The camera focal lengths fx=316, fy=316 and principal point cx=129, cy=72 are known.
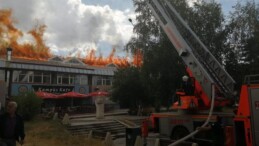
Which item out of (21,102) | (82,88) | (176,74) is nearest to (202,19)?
(176,74)

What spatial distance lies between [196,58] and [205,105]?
93.7 inches

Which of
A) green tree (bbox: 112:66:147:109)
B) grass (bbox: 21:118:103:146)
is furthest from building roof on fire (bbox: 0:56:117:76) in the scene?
grass (bbox: 21:118:103:146)

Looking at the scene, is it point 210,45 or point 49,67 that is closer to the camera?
point 210,45

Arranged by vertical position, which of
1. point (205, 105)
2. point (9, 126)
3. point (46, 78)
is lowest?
point (9, 126)

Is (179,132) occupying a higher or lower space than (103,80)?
lower

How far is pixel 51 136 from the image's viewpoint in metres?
18.6

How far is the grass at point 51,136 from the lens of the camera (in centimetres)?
1553

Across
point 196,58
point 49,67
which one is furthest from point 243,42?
point 49,67

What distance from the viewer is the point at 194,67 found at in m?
14.9

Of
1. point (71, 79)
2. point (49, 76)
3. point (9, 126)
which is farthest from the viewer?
point (71, 79)

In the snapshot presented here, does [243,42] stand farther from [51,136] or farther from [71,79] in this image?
[71,79]

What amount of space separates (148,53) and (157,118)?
1368cm

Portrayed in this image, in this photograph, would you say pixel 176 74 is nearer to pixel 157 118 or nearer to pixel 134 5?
pixel 134 5

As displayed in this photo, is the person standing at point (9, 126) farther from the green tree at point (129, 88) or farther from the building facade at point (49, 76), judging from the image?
the building facade at point (49, 76)
